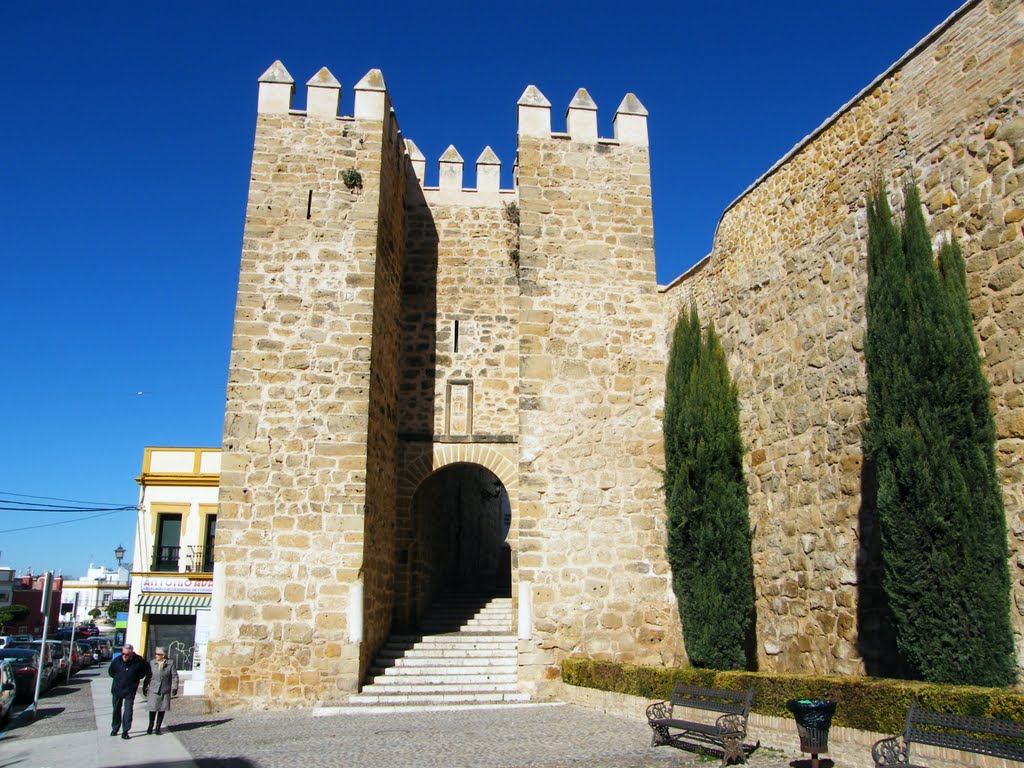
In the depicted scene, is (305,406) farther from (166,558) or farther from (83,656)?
(83,656)

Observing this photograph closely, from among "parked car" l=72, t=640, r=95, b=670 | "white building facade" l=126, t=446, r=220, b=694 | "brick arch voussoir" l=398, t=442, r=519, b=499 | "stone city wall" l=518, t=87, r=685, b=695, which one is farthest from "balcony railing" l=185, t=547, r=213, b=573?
"stone city wall" l=518, t=87, r=685, b=695

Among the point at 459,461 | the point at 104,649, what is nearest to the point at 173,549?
the point at 104,649

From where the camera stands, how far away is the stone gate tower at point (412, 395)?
10000 mm

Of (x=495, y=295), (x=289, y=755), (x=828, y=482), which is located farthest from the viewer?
(x=495, y=295)

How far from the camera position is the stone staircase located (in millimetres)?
9922

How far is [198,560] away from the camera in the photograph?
22.5 meters

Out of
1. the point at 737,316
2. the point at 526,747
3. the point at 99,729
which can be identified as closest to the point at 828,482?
the point at 737,316

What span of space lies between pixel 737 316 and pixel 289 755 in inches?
273

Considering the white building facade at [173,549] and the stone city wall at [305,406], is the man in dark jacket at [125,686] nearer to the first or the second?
the stone city wall at [305,406]

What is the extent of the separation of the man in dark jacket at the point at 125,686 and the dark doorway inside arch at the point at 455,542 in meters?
4.18

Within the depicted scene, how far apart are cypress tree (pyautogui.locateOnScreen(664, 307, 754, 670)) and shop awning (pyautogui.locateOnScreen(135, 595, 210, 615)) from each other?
1553 cm

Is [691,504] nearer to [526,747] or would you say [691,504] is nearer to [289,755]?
[526,747]

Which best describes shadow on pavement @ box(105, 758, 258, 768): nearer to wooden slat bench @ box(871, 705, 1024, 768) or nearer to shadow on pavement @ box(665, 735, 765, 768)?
shadow on pavement @ box(665, 735, 765, 768)

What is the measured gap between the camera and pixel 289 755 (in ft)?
22.7
